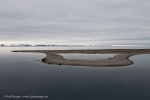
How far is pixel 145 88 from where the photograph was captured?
22562mm

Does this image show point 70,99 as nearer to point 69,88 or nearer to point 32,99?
point 69,88

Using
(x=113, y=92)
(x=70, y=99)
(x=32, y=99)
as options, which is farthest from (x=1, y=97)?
(x=113, y=92)

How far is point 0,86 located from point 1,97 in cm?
589

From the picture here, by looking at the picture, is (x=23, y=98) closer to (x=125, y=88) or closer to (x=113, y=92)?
(x=113, y=92)

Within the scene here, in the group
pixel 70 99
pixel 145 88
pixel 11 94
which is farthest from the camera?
pixel 145 88

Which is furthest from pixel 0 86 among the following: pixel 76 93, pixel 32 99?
pixel 76 93

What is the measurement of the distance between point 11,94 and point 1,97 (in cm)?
155

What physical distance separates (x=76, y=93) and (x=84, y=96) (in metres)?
1.77

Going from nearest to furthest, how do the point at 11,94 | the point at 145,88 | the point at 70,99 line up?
the point at 70,99, the point at 11,94, the point at 145,88

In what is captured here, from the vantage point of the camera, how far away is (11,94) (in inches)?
792

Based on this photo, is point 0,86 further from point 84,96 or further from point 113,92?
point 113,92

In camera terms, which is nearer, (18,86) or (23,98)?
(23,98)

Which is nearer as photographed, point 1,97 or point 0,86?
point 1,97

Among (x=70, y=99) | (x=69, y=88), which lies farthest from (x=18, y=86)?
(x=70, y=99)
